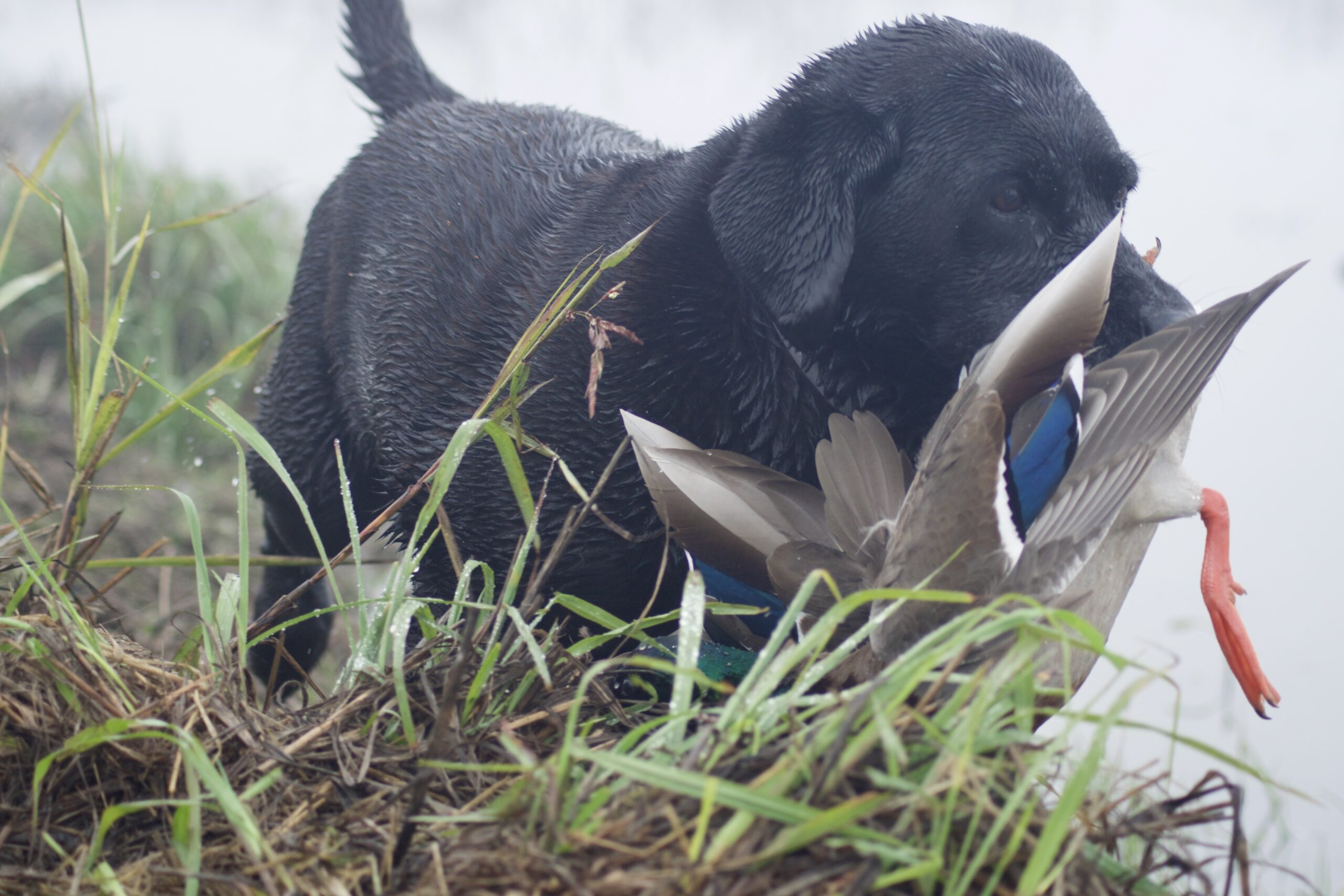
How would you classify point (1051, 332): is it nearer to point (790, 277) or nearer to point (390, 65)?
point (790, 277)

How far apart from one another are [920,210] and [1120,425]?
60 centimetres

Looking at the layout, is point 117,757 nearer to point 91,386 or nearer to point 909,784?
point 91,386

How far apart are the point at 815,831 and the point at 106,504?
3.70m

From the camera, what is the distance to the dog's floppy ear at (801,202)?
1737 millimetres

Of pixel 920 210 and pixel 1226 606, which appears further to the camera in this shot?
pixel 920 210

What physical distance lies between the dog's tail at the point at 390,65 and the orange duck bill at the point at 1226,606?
2169mm

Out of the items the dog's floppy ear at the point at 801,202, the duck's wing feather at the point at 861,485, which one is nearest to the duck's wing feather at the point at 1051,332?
the duck's wing feather at the point at 861,485

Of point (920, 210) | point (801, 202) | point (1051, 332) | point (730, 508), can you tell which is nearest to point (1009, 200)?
point (920, 210)

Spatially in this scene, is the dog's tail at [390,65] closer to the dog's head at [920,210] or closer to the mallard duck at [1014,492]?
the dog's head at [920,210]

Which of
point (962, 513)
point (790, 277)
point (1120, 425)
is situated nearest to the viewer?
point (962, 513)

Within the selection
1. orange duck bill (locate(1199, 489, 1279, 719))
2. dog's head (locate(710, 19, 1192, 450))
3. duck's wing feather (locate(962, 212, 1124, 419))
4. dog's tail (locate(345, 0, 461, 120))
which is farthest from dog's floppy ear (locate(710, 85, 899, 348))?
dog's tail (locate(345, 0, 461, 120))

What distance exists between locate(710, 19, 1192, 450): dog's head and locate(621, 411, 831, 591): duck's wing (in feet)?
Result: 1.06

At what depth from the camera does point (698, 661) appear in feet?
4.88

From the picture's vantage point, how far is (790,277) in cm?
174
